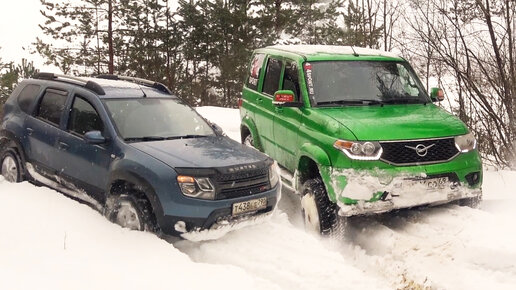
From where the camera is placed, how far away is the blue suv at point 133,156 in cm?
465

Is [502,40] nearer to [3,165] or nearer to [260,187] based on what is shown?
[260,187]

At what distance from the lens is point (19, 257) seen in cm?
399

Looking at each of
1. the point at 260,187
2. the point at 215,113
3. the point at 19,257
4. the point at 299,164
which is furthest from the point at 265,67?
the point at 215,113

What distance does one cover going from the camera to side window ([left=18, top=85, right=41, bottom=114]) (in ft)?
21.1

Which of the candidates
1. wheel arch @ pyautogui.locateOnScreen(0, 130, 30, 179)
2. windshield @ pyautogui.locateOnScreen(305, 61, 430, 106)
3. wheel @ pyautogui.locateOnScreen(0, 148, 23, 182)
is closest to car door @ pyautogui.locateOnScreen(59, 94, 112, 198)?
wheel arch @ pyautogui.locateOnScreen(0, 130, 30, 179)

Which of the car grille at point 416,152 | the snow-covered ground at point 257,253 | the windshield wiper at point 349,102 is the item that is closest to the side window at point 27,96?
the snow-covered ground at point 257,253

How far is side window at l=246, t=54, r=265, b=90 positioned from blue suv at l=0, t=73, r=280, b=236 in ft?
5.50

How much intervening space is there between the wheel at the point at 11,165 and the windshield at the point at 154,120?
→ 171 centimetres

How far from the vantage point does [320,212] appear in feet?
17.5

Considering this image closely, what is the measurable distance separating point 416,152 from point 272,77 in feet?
9.03

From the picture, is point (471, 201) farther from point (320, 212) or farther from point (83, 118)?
point (83, 118)

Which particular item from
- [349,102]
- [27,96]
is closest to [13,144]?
[27,96]

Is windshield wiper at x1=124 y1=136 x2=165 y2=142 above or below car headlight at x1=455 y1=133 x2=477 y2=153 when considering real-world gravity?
below

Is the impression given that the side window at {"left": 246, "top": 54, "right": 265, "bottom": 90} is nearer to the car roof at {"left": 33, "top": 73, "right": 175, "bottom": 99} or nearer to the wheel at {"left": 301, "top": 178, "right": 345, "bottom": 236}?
the car roof at {"left": 33, "top": 73, "right": 175, "bottom": 99}
